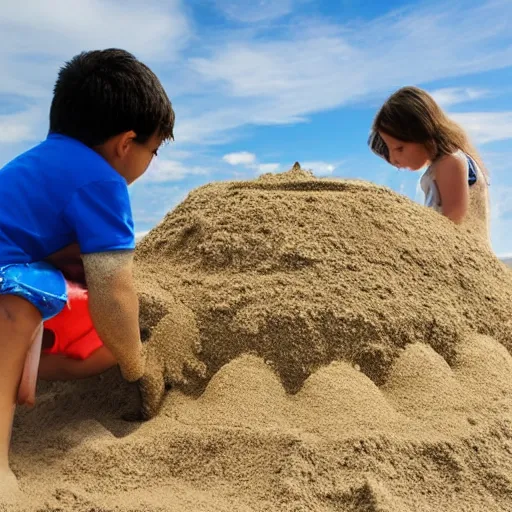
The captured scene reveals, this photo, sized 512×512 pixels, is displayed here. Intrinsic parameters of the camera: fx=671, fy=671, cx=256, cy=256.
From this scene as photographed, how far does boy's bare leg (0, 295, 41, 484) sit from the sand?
126 mm

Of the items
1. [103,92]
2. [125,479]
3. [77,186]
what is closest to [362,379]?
[125,479]

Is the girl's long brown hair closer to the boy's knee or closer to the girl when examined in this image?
the girl

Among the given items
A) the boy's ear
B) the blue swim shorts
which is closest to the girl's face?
the boy's ear

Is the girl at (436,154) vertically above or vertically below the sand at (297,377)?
above

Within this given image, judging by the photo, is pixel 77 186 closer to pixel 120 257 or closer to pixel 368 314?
pixel 120 257

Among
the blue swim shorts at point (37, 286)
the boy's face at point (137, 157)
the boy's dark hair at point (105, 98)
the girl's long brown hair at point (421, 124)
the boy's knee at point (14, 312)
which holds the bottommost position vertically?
the boy's knee at point (14, 312)

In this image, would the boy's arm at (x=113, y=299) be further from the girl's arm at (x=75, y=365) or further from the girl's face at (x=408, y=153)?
the girl's face at (x=408, y=153)

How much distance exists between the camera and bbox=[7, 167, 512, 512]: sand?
67.2 inches

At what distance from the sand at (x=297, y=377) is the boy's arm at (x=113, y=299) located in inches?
8.6

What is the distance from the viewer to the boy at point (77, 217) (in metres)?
1.75

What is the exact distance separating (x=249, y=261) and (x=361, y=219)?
463mm

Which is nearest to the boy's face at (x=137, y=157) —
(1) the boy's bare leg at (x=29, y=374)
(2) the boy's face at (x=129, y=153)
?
(2) the boy's face at (x=129, y=153)

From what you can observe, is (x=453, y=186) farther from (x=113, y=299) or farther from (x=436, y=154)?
(x=113, y=299)

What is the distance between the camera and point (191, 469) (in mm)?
1754
